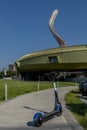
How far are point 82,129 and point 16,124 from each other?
2.15 metres

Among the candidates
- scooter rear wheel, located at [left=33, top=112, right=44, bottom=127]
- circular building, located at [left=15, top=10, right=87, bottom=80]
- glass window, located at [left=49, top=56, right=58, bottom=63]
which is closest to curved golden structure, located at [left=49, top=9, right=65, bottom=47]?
circular building, located at [left=15, top=10, right=87, bottom=80]

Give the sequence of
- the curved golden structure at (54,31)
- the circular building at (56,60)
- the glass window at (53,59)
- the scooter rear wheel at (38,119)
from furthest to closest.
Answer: the curved golden structure at (54,31)
the glass window at (53,59)
the circular building at (56,60)
the scooter rear wheel at (38,119)

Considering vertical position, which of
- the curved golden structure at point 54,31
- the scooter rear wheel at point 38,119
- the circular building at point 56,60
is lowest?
the scooter rear wheel at point 38,119

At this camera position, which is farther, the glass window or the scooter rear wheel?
Result: the glass window

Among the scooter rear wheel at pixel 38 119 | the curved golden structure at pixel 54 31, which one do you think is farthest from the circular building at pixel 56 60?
the scooter rear wheel at pixel 38 119

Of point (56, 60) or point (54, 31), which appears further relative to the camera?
point (54, 31)

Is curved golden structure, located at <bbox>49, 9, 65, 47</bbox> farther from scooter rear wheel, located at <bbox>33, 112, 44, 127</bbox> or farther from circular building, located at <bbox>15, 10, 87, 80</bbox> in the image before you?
scooter rear wheel, located at <bbox>33, 112, 44, 127</bbox>

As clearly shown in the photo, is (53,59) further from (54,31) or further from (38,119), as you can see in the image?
(38,119)

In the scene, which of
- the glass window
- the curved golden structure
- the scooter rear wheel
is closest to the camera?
the scooter rear wheel

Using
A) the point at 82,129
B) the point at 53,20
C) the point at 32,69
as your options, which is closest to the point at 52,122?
the point at 82,129

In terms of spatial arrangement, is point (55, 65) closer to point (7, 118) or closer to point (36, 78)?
point (36, 78)

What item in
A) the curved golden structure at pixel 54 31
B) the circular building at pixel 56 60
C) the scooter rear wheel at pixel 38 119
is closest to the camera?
the scooter rear wheel at pixel 38 119

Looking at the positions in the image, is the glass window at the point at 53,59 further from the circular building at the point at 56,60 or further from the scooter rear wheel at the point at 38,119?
the scooter rear wheel at the point at 38,119

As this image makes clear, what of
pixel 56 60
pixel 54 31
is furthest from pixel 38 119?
pixel 54 31
